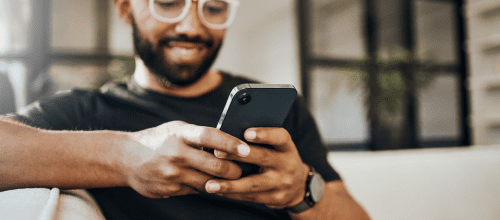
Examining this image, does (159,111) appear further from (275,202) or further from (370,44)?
(370,44)

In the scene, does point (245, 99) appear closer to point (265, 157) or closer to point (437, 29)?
point (265, 157)

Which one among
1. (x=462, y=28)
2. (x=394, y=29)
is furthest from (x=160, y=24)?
(x=462, y=28)

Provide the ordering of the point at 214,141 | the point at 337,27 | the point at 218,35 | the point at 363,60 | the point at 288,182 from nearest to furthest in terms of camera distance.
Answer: the point at 214,141
the point at 288,182
the point at 218,35
the point at 363,60
the point at 337,27

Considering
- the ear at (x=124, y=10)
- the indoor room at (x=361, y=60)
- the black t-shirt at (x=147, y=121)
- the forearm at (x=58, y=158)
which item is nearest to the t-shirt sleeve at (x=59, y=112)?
the black t-shirt at (x=147, y=121)

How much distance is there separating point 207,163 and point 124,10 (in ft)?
2.17

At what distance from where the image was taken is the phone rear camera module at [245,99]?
0.46 meters

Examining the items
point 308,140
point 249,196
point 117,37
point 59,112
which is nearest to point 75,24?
point 117,37

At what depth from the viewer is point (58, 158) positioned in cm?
53

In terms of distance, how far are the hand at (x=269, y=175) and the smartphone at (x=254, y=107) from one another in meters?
0.02

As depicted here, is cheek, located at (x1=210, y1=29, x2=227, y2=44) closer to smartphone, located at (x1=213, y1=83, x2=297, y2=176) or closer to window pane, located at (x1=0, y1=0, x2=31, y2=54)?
smartphone, located at (x1=213, y1=83, x2=297, y2=176)

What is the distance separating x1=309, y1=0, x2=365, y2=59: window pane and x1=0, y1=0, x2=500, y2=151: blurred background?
0.02m

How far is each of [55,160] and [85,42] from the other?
14.2 feet

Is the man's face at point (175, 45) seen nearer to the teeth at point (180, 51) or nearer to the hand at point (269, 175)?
the teeth at point (180, 51)

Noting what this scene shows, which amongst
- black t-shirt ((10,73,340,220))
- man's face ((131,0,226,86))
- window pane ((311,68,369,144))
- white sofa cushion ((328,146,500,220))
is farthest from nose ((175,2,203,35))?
window pane ((311,68,369,144))
